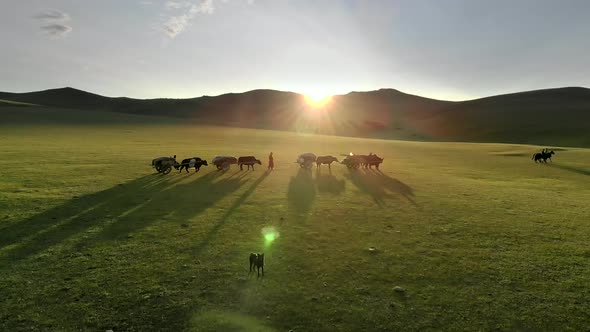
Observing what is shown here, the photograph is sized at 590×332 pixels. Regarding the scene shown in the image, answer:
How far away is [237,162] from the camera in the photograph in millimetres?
29125

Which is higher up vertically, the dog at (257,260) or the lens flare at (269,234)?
the dog at (257,260)

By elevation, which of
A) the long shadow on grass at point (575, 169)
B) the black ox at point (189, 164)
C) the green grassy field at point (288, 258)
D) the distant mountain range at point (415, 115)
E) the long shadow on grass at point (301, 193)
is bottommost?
the green grassy field at point (288, 258)

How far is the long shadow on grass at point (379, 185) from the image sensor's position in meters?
20.2

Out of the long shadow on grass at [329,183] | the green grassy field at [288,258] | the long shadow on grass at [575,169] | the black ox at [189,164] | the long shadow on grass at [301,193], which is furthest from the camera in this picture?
the long shadow on grass at [575,169]

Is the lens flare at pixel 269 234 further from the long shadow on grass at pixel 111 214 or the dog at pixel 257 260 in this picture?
the long shadow on grass at pixel 111 214

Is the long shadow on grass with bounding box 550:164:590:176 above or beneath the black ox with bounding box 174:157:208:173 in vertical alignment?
above

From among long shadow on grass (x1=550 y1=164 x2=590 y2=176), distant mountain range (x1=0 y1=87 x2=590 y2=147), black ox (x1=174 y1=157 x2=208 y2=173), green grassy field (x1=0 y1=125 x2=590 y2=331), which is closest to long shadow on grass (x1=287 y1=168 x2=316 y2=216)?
green grassy field (x1=0 y1=125 x2=590 y2=331)

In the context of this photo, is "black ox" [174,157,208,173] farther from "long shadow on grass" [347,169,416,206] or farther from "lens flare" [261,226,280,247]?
"lens flare" [261,226,280,247]

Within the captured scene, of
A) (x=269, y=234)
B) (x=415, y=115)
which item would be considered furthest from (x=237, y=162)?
(x=415, y=115)

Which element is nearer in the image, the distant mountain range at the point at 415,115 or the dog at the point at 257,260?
the dog at the point at 257,260

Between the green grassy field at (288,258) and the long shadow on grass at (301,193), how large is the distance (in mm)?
169

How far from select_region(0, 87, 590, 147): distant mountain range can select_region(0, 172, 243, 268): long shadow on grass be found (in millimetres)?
76590

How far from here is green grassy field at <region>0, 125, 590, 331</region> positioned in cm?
838

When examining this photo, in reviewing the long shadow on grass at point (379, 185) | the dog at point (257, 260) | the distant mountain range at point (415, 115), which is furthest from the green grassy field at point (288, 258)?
the distant mountain range at point (415, 115)
